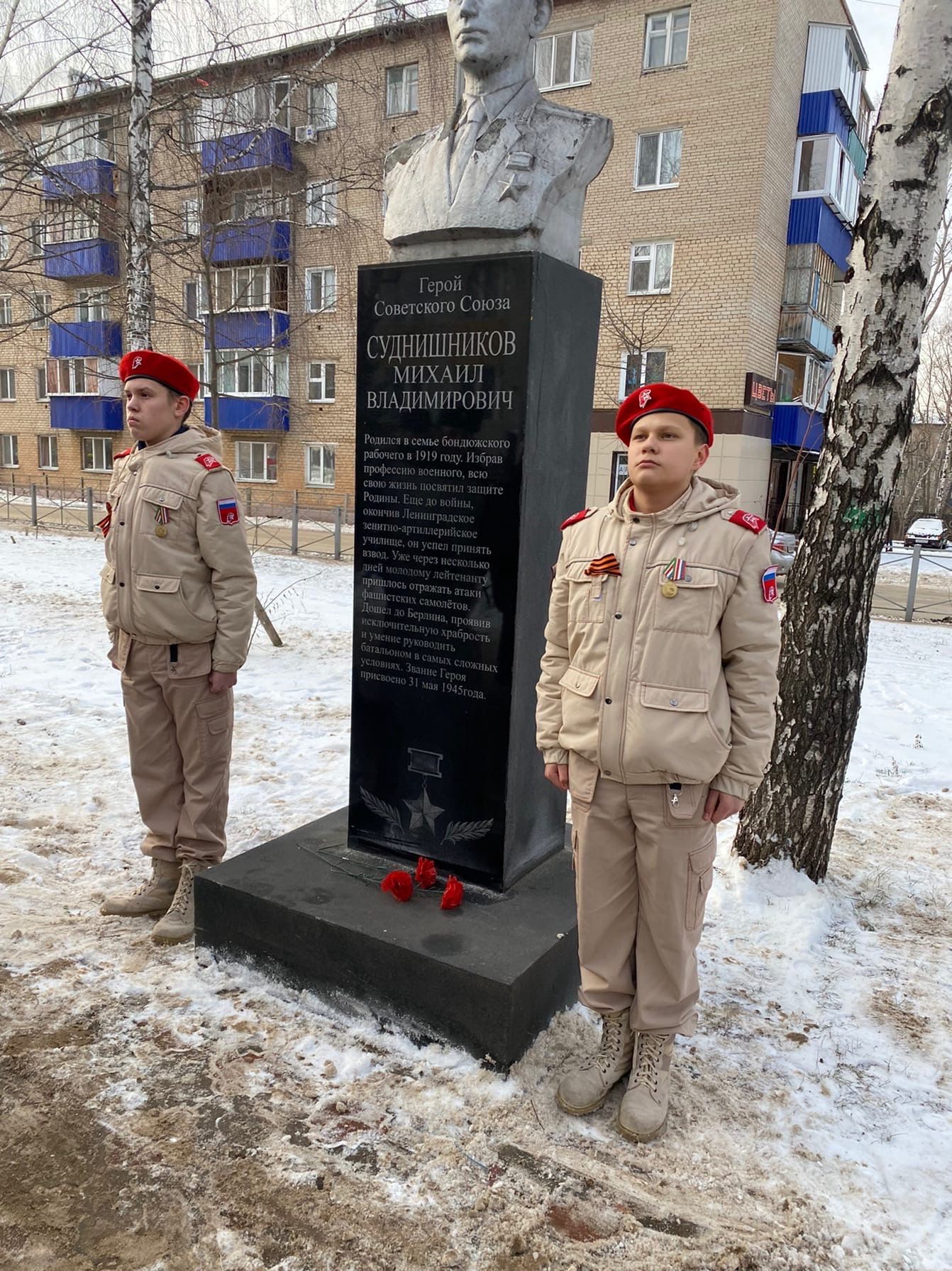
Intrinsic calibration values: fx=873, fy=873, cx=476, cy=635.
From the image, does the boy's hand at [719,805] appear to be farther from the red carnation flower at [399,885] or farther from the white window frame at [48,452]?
the white window frame at [48,452]

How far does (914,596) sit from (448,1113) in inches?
464

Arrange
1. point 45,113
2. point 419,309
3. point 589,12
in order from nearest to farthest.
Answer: point 419,309 < point 45,113 < point 589,12

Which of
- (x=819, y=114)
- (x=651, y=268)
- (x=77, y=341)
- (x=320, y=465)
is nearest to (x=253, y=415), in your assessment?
(x=320, y=465)

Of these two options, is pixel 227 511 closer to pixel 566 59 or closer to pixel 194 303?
pixel 194 303

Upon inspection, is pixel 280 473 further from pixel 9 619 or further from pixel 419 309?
pixel 419 309

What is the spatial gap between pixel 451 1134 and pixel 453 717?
1.30 meters

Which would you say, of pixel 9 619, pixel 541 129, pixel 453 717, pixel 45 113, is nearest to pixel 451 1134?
pixel 453 717

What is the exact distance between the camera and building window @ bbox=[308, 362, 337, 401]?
2258cm

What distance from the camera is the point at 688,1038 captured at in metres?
2.82

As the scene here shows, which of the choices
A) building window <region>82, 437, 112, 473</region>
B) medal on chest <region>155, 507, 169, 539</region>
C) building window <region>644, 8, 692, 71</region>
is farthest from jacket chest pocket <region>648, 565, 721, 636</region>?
building window <region>82, 437, 112, 473</region>

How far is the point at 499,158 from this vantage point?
293 centimetres

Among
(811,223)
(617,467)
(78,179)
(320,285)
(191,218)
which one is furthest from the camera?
(320,285)

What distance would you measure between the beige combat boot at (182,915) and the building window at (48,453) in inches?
1099

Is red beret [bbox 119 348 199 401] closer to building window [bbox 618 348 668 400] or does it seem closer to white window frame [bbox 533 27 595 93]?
building window [bbox 618 348 668 400]
